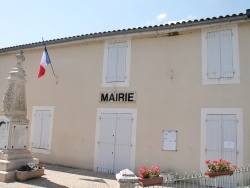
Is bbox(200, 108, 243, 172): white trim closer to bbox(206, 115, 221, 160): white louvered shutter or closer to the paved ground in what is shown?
bbox(206, 115, 221, 160): white louvered shutter

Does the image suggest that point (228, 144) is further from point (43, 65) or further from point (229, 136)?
point (43, 65)

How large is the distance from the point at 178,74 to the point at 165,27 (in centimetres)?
159

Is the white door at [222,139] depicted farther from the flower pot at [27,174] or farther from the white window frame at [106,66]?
the flower pot at [27,174]

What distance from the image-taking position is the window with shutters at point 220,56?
7.91 meters

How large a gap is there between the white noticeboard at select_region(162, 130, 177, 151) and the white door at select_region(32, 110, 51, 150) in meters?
4.76

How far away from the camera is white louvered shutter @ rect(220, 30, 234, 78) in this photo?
26.0 feet

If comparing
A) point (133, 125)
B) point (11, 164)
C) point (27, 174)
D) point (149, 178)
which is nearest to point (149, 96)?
point (133, 125)

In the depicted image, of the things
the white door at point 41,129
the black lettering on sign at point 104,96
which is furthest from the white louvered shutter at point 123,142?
the white door at point 41,129

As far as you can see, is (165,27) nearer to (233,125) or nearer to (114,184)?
(233,125)

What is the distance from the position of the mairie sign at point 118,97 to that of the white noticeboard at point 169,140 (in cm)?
163

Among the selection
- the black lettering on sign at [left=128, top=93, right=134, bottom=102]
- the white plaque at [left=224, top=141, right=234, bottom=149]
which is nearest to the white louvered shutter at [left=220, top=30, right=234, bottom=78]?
the white plaque at [left=224, top=141, right=234, bottom=149]

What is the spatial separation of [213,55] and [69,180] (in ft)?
18.9

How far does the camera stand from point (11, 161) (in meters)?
7.41

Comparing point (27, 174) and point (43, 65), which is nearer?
point (27, 174)
